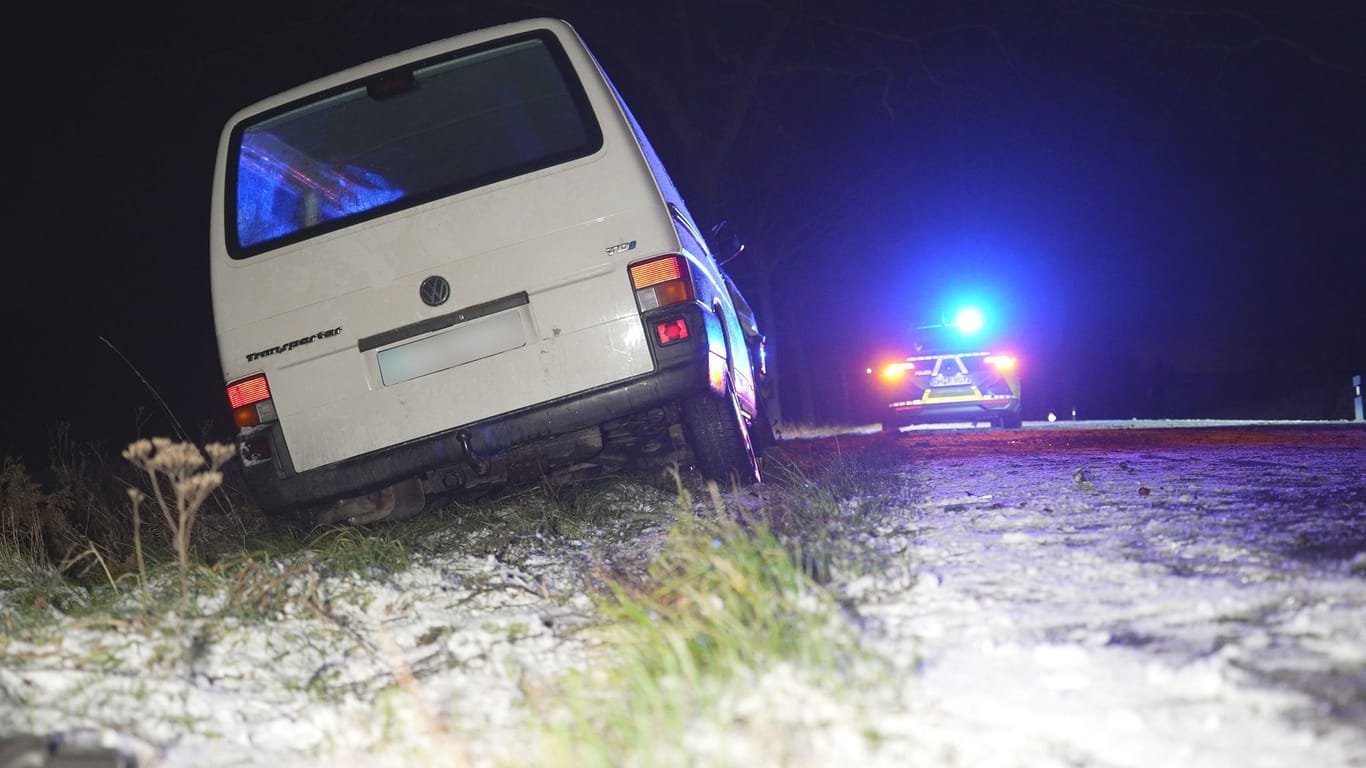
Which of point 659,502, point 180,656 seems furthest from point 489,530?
point 180,656

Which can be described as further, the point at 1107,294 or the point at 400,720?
the point at 1107,294

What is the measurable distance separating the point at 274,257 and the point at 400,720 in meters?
2.80

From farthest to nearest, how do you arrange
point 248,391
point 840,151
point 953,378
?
point 840,151, point 953,378, point 248,391

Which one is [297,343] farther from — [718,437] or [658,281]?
[718,437]

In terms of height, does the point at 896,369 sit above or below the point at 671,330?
below

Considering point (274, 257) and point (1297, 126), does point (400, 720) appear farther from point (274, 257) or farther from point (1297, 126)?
point (1297, 126)

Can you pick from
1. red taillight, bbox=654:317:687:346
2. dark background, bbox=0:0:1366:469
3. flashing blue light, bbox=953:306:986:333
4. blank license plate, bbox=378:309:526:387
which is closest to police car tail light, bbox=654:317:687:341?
→ red taillight, bbox=654:317:687:346

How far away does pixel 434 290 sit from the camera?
4309mm

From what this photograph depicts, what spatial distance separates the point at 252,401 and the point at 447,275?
1095mm

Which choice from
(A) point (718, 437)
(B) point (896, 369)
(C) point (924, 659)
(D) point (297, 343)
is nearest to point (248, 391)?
(D) point (297, 343)

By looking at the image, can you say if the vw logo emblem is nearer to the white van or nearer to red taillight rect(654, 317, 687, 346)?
the white van

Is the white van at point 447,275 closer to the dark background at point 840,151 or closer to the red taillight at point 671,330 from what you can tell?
the red taillight at point 671,330

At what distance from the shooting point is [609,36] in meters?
14.3

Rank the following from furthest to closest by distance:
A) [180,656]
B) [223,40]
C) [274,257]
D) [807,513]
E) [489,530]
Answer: [223,40] < [489,530] < [274,257] < [807,513] < [180,656]
